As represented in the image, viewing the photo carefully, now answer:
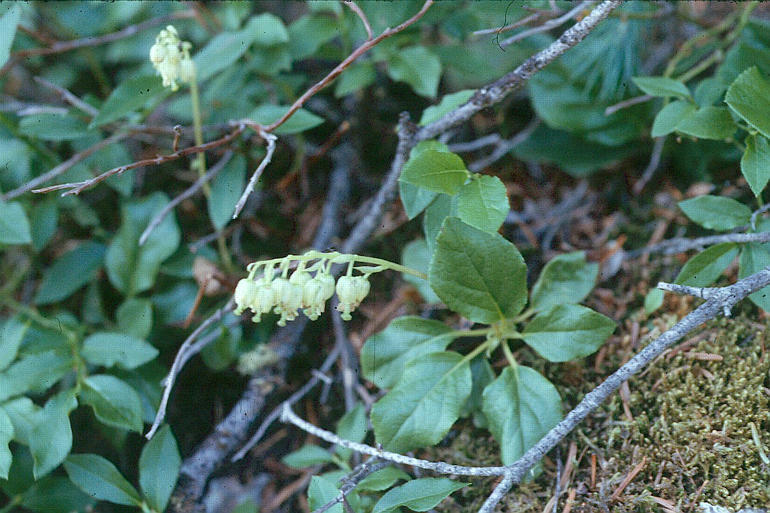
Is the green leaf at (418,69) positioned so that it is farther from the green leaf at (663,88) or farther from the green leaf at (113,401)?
the green leaf at (113,401)

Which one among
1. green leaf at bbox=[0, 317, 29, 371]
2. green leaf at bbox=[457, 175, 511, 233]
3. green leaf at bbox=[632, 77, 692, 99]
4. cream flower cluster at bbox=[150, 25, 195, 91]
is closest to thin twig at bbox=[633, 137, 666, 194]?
green leaf at bbox=[632, 77, 692, 99]

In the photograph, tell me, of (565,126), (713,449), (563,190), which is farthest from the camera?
(563,190)

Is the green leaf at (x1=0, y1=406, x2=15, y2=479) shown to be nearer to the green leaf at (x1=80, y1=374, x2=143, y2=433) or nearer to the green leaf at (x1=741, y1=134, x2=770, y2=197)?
the green leaf at (x1=80, y1=374, x2=143, y2=433)

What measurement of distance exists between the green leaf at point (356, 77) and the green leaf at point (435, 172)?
2.10 feet

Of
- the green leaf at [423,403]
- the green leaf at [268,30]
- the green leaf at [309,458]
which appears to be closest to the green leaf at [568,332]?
the green leaf at [423,403]

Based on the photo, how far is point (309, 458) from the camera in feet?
5.35

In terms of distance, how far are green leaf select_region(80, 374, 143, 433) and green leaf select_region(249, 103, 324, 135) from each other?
0.88 metres

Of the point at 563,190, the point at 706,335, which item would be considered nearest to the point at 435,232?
the point at 706,335

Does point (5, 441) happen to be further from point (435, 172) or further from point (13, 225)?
point (435, 172)

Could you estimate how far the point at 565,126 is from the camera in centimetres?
216

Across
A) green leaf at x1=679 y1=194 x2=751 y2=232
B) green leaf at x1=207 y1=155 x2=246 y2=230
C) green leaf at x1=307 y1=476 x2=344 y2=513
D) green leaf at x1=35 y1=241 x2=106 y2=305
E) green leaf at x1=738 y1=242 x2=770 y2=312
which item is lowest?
green leaf at x1=307 y1=476 x2=344 y2=513

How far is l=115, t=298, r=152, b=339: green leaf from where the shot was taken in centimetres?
184

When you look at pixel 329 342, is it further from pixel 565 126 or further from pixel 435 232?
pixel 565 126

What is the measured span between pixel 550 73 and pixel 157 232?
1564 mm
